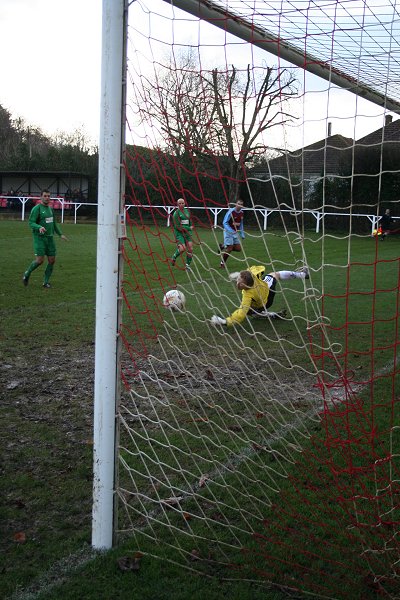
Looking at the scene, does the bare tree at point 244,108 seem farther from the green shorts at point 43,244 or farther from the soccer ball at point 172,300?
the green shorts at point 43,244

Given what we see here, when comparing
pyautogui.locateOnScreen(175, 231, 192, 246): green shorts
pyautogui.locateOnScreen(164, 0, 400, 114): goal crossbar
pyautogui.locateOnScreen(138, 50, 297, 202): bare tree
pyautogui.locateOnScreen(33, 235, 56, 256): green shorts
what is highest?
pyautogui.locateOnScreen(164, 0, 400, 114): goal crossbar

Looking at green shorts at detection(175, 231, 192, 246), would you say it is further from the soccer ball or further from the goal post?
the goal post

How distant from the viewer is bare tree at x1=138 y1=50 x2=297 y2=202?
344 cm

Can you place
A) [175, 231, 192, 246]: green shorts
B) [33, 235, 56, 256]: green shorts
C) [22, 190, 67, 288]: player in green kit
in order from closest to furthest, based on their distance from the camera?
[175, 231, 192, 246]: green shorts < [22, 190, 67, 288]: player in green kit < [33, 235, 56, 256]: green shorts

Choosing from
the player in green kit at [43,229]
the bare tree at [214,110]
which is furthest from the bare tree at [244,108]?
the player in green kit at [43,229]

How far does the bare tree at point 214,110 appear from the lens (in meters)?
3.44

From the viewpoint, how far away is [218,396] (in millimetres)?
5711

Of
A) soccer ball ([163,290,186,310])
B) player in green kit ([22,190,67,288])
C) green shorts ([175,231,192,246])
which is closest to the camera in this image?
soccer ball ([163,290,186,310])

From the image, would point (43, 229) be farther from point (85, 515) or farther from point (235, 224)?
point (85, 515)

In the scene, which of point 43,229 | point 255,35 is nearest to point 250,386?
point 255,35

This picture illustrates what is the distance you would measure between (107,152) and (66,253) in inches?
579

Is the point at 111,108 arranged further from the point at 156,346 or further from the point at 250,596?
the point at 156,346

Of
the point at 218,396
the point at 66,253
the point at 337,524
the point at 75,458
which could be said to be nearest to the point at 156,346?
the point at 218,396

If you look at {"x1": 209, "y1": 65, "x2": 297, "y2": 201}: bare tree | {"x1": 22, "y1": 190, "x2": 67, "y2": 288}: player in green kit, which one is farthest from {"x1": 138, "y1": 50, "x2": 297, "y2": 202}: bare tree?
{"x1": 22, "y1": 190, "x2": 67, "y2": 288}: player in green kit
